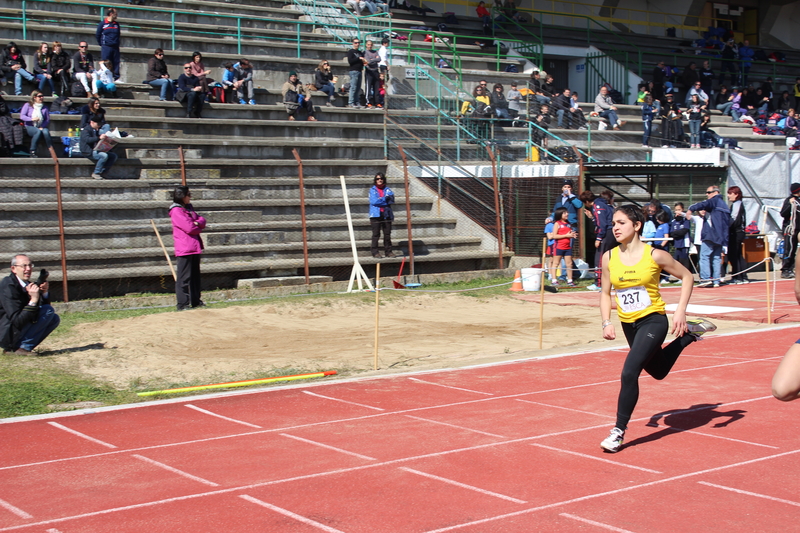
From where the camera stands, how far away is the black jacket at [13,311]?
11.1 metres

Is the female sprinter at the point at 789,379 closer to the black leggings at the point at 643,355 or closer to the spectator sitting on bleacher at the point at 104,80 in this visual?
the black leggings at the point at 643,355

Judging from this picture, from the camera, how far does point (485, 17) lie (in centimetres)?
3431

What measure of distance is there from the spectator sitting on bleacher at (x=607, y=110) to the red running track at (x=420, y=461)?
834 inches

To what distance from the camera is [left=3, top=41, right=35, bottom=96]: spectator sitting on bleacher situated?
20.7 metres

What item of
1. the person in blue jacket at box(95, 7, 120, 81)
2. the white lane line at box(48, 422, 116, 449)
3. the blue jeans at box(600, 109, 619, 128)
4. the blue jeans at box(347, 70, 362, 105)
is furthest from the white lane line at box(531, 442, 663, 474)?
the blue jeans at box(600, 109, 619, 128)

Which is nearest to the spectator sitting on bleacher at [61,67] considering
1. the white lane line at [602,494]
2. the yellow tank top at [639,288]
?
the yellow tank top at [639,288]

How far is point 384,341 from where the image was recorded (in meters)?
13.0

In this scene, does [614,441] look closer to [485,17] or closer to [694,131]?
[694,131]

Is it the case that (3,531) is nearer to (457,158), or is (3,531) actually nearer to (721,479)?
(721,479)

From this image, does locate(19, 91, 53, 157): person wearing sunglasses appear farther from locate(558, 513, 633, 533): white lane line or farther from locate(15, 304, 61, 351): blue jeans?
locate(558, 513, 633, 533): white lane line

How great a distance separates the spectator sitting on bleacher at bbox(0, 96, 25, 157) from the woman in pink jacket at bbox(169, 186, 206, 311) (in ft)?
18.6

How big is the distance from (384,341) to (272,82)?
14.9 meters

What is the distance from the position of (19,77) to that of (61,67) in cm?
102

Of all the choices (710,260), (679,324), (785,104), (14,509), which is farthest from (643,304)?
(785,104)
